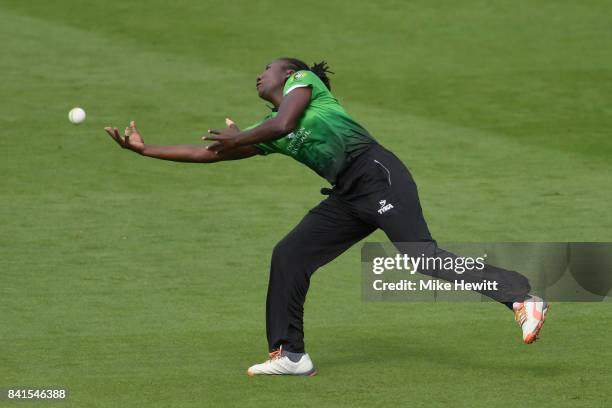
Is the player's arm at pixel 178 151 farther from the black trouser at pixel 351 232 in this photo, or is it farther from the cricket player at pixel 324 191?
the black trouser at pixel 351 232

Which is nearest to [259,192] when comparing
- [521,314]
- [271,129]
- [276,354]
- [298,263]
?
[298,263]

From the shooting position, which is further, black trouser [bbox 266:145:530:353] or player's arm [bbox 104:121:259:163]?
player's arm [bbox 104:121:259:163]

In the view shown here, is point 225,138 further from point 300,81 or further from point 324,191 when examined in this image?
point 324,191

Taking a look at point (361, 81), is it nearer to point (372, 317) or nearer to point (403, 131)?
point (403, 131)

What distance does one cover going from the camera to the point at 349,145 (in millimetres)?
8961

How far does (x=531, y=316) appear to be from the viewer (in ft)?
28.1

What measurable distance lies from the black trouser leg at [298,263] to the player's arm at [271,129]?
0.79 metres

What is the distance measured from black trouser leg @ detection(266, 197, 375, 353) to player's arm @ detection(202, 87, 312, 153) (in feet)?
2.60

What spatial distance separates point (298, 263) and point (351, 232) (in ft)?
1.45

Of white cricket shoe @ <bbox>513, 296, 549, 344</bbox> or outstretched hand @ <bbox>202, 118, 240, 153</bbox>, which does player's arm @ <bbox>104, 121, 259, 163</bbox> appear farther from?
white cricket shoe @ <bbox>513, 296, 549, 344</bbox>

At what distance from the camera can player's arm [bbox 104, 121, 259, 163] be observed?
9.05 metres

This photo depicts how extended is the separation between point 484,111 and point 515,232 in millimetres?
6028

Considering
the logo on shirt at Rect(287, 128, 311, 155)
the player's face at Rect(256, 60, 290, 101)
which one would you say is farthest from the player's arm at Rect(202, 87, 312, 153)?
the player's face at Rect(256, 60, 290, 101)

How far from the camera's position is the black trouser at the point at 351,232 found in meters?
8.81
